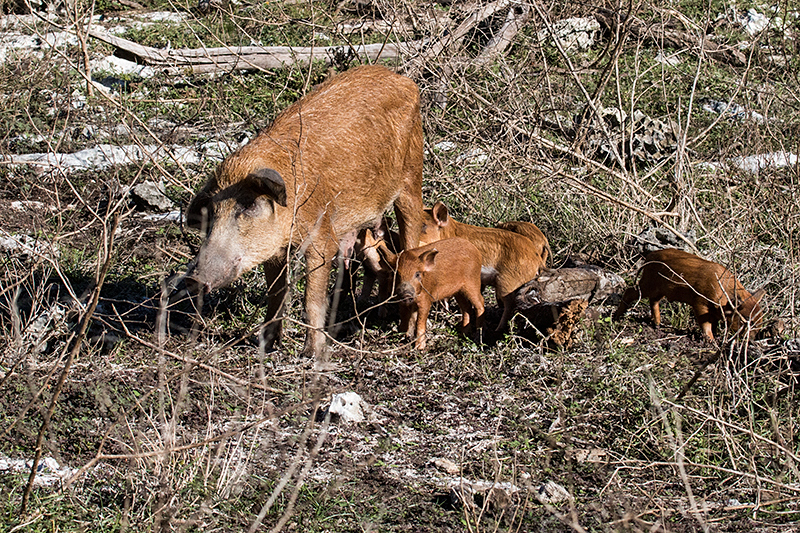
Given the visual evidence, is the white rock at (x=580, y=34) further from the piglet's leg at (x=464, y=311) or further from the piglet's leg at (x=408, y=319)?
the piglet's leg at (x=408, y=319)

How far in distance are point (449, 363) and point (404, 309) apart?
1.92ft

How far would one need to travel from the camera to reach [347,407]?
5668mm

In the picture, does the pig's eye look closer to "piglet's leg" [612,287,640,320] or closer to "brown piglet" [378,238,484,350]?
"brown piglet" [378,238,484,350]

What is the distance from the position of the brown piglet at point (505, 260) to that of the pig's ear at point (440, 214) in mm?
217

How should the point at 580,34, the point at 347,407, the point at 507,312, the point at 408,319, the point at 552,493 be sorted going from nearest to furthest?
1. the point at 552,493
2. the point at 347,407
3. the point at 408,319
4. the point at 507,312
5. the point at 580,34

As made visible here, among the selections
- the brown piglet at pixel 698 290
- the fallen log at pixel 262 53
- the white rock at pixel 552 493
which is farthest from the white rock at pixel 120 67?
the white rock at pixel 552 493

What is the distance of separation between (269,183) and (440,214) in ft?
6.97

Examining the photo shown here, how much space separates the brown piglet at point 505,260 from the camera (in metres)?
6.98

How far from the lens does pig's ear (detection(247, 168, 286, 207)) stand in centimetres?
577

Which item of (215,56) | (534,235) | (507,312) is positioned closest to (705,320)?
(507,312)

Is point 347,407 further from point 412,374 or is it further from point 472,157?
point 472,157

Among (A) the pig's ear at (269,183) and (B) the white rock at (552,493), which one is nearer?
(B) the white rock at (552,493)

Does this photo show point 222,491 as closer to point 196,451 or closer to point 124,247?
point 196,451

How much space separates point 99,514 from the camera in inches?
173
